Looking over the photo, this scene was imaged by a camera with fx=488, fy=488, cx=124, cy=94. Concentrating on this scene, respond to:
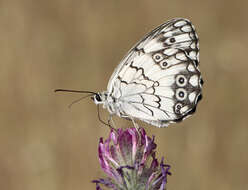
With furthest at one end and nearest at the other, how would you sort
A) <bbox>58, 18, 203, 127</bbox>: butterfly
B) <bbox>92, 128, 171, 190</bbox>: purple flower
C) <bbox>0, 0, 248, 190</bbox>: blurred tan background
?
<bbox>0, 0, 248, 190</bbox>: blurred tan background → <bbox>58, 18, 203, 127</bbox>: butterfly → <bbox>92, 128, 171, 190</bbox>: purple flower

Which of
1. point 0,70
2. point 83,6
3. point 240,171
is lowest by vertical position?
point 240,171

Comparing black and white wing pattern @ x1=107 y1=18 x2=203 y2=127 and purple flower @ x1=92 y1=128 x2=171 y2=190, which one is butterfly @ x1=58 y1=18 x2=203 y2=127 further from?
purple flower @ x1=92 y1=128 x2=171 y2=190

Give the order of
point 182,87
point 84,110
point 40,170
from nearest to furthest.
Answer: point 182,87
point 40,170
point 84,110

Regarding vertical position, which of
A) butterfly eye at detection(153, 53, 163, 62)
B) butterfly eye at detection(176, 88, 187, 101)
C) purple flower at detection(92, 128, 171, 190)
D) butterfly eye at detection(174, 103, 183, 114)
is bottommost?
purple flower at detection(92, 128, 171, 190)

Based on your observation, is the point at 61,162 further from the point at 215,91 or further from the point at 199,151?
the point at 215,91

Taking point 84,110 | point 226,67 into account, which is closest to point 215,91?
point 226,67

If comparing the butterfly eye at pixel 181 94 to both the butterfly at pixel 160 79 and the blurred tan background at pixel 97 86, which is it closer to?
the butterfly at pixel 160 79

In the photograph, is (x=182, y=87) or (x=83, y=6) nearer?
(x=182, y=87)

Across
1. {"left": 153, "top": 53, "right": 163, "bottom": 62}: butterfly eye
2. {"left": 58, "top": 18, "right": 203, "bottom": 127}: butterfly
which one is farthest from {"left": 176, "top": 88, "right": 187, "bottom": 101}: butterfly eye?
{"left": 153, "top": 53, "right": 163, "bottom": 62}: butterfly eye
